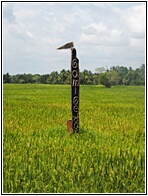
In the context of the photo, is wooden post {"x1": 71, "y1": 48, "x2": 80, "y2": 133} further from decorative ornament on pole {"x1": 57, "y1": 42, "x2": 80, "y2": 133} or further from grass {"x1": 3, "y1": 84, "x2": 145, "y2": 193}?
grass {"x1": 3, "y1": 84, "x2": 145, "y2": 193}

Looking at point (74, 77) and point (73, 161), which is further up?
point (74, 77)

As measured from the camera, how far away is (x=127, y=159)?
5.25m

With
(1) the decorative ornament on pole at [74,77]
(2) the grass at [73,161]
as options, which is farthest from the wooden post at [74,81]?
(2) the grass at [73,161]

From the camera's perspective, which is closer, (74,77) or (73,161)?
(73,161)

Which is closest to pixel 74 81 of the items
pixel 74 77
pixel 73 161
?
pixel 74 77

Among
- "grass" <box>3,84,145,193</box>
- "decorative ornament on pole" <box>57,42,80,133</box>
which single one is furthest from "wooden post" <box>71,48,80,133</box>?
"grass" <box>3,84,145,193</box>

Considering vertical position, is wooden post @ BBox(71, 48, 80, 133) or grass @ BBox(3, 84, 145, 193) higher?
wooden post @ BBox(71, 48, 80, 133)

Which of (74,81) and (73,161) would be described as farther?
(74,81)

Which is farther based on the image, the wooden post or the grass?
the wooden post

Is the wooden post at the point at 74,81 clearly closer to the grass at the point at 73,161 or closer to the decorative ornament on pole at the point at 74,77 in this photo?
the decorative ornament on pole at the point at 74,77

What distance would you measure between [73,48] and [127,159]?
6.92ft

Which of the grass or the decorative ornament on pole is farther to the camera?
the decorative ornament on pole

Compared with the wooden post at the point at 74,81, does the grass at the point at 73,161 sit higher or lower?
lower

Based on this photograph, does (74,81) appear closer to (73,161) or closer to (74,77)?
(74,77)
